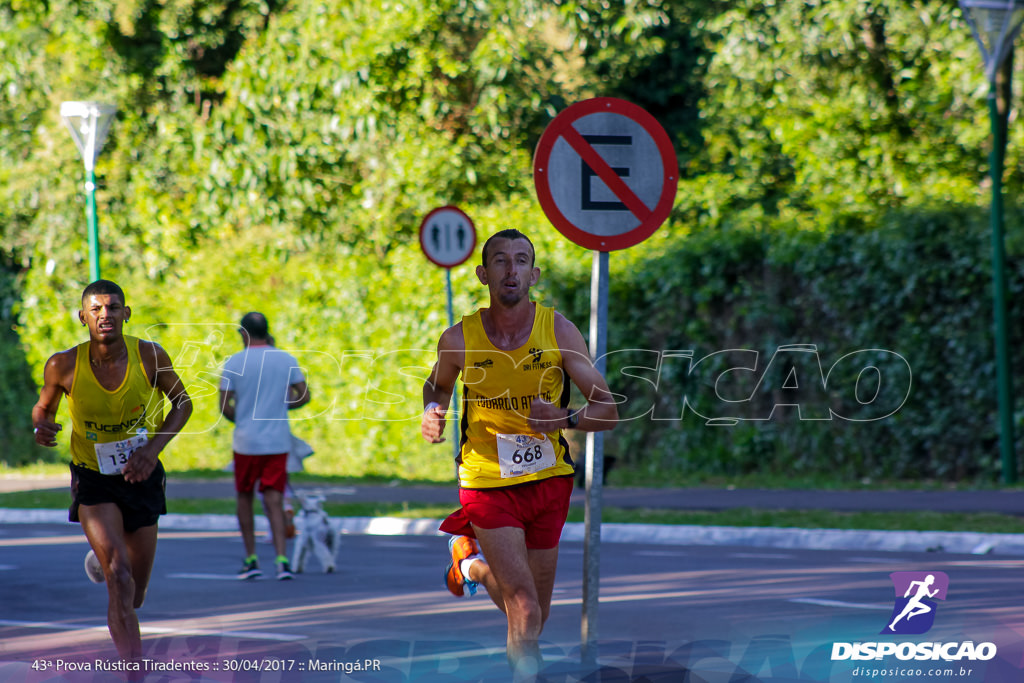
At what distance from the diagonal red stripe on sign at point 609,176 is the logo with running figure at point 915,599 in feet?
8.66

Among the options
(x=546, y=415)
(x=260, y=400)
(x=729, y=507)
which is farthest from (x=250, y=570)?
(x=546, y=415)

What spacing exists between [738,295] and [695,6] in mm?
10159

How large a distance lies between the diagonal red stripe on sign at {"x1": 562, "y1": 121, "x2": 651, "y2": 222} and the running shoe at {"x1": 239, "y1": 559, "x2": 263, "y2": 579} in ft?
17.2

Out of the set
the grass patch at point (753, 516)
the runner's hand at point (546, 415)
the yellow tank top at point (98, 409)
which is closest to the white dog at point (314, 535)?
the grass patch at point (753, 516)

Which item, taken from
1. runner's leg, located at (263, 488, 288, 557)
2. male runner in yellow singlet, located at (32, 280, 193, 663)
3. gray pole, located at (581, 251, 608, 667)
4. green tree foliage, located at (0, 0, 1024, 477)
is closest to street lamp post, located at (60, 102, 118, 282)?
green tree foliage, located at (0, 0, 1024, 477)

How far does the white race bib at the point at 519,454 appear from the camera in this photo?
5715 mm

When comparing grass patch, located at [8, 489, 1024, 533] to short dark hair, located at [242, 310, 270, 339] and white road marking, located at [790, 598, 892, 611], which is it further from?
short dark hair, located at [242, 310, 270, 339]

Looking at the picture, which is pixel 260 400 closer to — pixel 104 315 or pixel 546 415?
pixel 104 315

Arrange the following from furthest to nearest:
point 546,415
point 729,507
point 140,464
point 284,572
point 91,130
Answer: point 91,130, point 729,507, point 284,572, point 140,464, point 546,415

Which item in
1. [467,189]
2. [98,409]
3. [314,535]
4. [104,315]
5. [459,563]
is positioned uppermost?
[467,189]

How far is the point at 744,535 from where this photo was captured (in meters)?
12.2

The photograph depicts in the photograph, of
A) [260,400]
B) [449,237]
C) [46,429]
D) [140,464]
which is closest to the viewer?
[140,464]

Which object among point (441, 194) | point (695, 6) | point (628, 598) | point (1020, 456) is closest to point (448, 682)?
point (628, 598)

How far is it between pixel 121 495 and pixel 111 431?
12.1 inches
